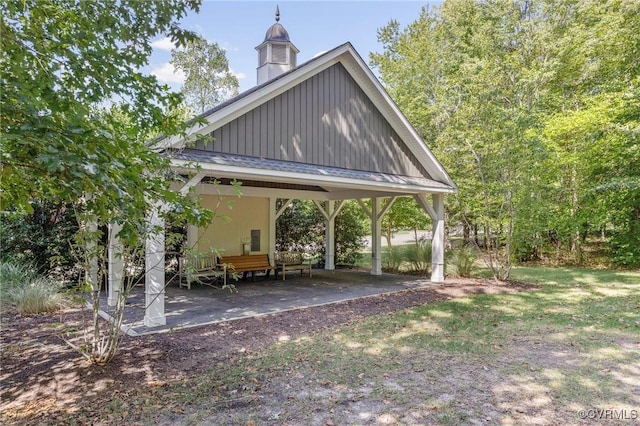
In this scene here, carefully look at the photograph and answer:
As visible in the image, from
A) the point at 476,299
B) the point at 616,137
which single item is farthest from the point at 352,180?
the point at 616,137

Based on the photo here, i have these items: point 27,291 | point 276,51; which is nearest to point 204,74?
point 276,51

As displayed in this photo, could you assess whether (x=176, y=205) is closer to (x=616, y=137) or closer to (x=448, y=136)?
(x=448, y=136)

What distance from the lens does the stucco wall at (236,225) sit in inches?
440

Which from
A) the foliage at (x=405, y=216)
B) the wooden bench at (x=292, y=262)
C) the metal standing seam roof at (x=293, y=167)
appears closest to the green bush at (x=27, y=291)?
the metal standing seam roof at (x=293, y=167)

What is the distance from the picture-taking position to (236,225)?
11.9 m

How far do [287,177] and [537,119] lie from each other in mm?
6890

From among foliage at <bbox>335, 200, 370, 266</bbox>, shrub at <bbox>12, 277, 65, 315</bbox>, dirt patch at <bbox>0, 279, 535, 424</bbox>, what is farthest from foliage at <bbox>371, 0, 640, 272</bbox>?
shrub at <bbox>12, 277, 65, 315</bbox>

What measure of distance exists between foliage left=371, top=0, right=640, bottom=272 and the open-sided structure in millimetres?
1721

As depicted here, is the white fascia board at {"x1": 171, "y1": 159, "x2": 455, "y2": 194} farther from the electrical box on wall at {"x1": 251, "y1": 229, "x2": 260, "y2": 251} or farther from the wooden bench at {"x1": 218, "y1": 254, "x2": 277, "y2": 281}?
the electrical box on wall at {"x1": 251, "y1": 229, "x2": 260, "y2": 251}

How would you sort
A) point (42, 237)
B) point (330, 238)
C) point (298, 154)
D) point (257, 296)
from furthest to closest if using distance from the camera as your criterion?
point (330, 238) → point (42, 237) → point (257, 296) → point (298, 154)

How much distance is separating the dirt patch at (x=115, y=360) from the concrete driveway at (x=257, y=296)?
0.48 m

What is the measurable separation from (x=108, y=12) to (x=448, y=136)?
952cm

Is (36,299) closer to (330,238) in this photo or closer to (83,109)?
(83,109)

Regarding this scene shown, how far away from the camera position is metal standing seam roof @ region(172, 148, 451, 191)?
6.35 meters
